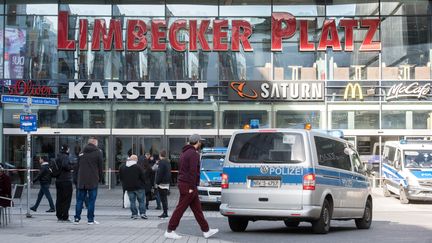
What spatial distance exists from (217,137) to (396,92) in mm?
8158

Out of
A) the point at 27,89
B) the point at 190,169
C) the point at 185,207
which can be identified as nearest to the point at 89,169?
the point at 190,169

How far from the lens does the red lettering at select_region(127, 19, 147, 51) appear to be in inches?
1398

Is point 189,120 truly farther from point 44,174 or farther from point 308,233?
point 308,233

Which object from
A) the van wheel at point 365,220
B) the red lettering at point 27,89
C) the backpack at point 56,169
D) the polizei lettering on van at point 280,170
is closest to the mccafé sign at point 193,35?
the red lettering at point 27,89

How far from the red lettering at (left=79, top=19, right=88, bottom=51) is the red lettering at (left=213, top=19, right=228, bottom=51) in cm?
573

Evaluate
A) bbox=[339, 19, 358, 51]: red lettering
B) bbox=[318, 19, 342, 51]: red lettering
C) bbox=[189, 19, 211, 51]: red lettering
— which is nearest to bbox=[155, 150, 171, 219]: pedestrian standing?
bbox=[189, 19, 211, 51]: red lettering

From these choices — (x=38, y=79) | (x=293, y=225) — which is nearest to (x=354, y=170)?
(x=293, y=225)

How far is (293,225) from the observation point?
17.6m

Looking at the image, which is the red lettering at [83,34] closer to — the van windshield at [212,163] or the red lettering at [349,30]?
the red lettering at [349,30]

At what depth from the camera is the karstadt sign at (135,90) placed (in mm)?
35219

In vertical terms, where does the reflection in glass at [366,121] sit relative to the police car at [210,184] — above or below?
above

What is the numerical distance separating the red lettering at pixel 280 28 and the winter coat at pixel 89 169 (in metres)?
18.9

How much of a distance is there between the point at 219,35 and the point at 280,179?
2130 centimetres

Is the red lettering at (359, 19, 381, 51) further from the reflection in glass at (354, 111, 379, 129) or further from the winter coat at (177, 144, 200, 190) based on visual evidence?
the winter coat at (177, 144, 200, 190)
